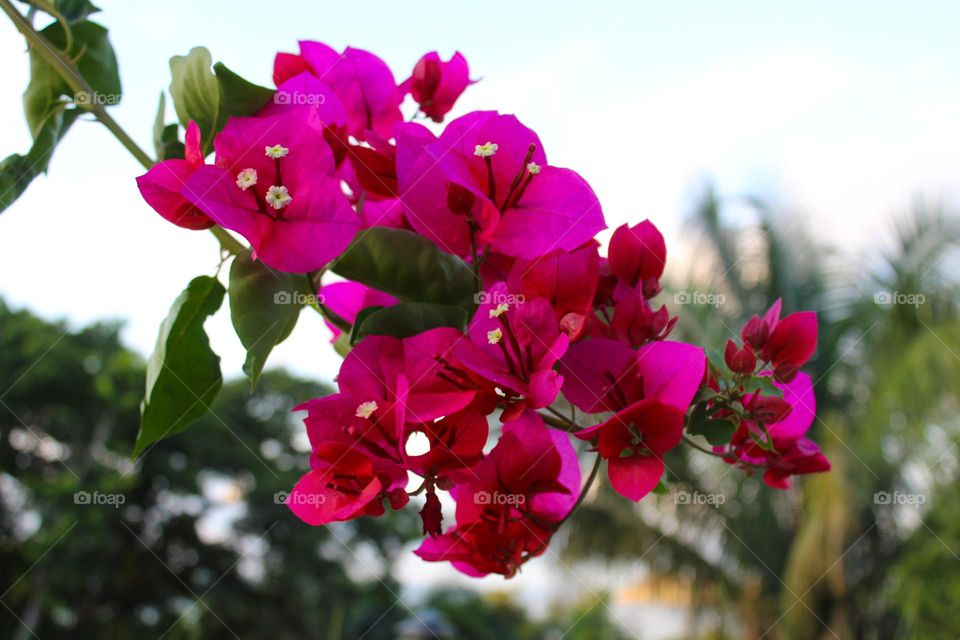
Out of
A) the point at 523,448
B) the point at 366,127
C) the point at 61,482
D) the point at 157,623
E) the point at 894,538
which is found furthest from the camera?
the point at 157,623

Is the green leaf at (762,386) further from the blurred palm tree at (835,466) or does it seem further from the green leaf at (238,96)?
the blurred palm tree at (835,466)

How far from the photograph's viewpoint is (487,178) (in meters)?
0.33

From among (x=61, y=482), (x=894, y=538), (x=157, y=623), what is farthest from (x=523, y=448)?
(x=157, y=623)

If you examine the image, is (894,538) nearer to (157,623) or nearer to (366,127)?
(366,127)

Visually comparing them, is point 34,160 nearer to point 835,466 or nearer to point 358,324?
point 358,324

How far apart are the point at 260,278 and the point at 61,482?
7.35 meters

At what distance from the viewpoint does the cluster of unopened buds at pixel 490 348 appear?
0.30 metres

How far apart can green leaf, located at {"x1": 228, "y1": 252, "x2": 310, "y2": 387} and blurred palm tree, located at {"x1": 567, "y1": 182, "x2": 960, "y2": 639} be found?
3195 mm

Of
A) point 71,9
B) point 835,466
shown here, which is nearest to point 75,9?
point 71,9

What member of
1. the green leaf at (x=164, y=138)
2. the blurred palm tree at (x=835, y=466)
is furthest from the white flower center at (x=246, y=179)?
the blurred palm tree at (x=835, y=466)

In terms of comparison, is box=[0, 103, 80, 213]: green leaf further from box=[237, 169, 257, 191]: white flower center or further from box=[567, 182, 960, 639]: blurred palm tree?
box=[567, 182, 960, 639]: blurred palm tree

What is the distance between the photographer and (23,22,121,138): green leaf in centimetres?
41

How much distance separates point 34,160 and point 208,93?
110mm

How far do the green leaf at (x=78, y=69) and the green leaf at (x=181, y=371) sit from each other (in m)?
0.12
